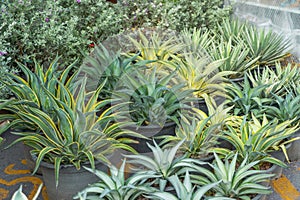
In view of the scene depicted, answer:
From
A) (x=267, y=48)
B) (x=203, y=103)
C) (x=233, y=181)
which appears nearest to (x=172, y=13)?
(x=267, y=48)

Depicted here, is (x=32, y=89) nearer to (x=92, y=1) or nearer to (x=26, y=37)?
(x=26, y=37)

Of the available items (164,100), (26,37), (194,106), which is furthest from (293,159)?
(26,37)

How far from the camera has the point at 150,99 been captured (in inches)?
89.0

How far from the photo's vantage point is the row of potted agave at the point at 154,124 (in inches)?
73.5

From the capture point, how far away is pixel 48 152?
1.95 m

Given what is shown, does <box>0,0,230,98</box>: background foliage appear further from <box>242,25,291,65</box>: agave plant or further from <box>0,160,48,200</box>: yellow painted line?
<box>242,25,291,65</box>: agave plant

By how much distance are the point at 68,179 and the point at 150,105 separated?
0.67m

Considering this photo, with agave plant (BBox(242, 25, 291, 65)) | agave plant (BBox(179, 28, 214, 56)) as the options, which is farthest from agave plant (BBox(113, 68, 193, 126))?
agave plant (BBox(242, 25, 291, 65))

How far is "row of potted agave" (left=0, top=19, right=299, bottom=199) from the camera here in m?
1.87

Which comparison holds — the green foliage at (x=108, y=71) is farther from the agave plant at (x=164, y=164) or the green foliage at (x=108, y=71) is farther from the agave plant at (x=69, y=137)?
the agave plant at (x=164, y=164)

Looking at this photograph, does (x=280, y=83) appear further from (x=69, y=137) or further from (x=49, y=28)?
(x=49, y=28)

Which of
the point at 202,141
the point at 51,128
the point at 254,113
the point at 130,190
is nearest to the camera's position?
the point at 130,190

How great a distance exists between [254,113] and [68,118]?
50.6 inches

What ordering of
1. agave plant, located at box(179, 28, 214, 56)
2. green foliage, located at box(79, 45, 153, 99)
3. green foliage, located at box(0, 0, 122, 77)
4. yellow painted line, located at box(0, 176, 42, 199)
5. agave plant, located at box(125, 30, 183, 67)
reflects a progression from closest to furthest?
yellow painted line, located at box(0, 176, 42, 199) < green foliage, located at box(79, 45, 153, 99) < green foliage, located at box(0, 0, 122, 77) < agave plant, located at box(125, 30, 183, 67) < agave plant, located at box(179, 28, 214, 56)
